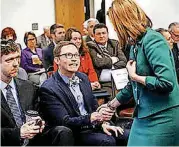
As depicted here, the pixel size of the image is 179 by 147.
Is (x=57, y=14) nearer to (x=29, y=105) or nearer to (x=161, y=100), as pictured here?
(x=29, y=105)

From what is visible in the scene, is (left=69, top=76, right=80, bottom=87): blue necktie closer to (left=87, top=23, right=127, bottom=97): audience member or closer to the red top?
(left=87, top=23, right=127, bottom=97): audience member

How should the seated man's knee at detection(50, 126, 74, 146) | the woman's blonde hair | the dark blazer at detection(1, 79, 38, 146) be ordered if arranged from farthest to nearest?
the seated man's knee at detection(50, 126, 74, 146), the dark blazer at detection(1, 79, 38, 146), the woman's blonde hair

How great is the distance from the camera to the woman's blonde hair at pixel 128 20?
191 centimetres

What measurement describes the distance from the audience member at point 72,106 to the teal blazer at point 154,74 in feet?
2.17

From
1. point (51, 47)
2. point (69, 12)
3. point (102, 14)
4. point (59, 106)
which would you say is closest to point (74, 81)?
point (59, 106)

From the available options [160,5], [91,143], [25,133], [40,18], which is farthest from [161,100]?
[40,18]

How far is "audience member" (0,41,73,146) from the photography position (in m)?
2.22

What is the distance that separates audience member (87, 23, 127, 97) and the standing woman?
2268mm

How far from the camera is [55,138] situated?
256cm

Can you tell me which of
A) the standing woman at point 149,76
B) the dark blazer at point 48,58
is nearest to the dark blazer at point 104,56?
the dark blazer at point 48,58

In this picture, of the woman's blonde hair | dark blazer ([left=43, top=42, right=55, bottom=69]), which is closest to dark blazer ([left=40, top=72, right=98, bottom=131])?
the woman's blonde hair

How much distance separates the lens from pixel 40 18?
815cm

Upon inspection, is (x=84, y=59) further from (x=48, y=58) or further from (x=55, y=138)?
(x=55, y=138)

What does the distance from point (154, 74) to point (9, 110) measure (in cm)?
97
